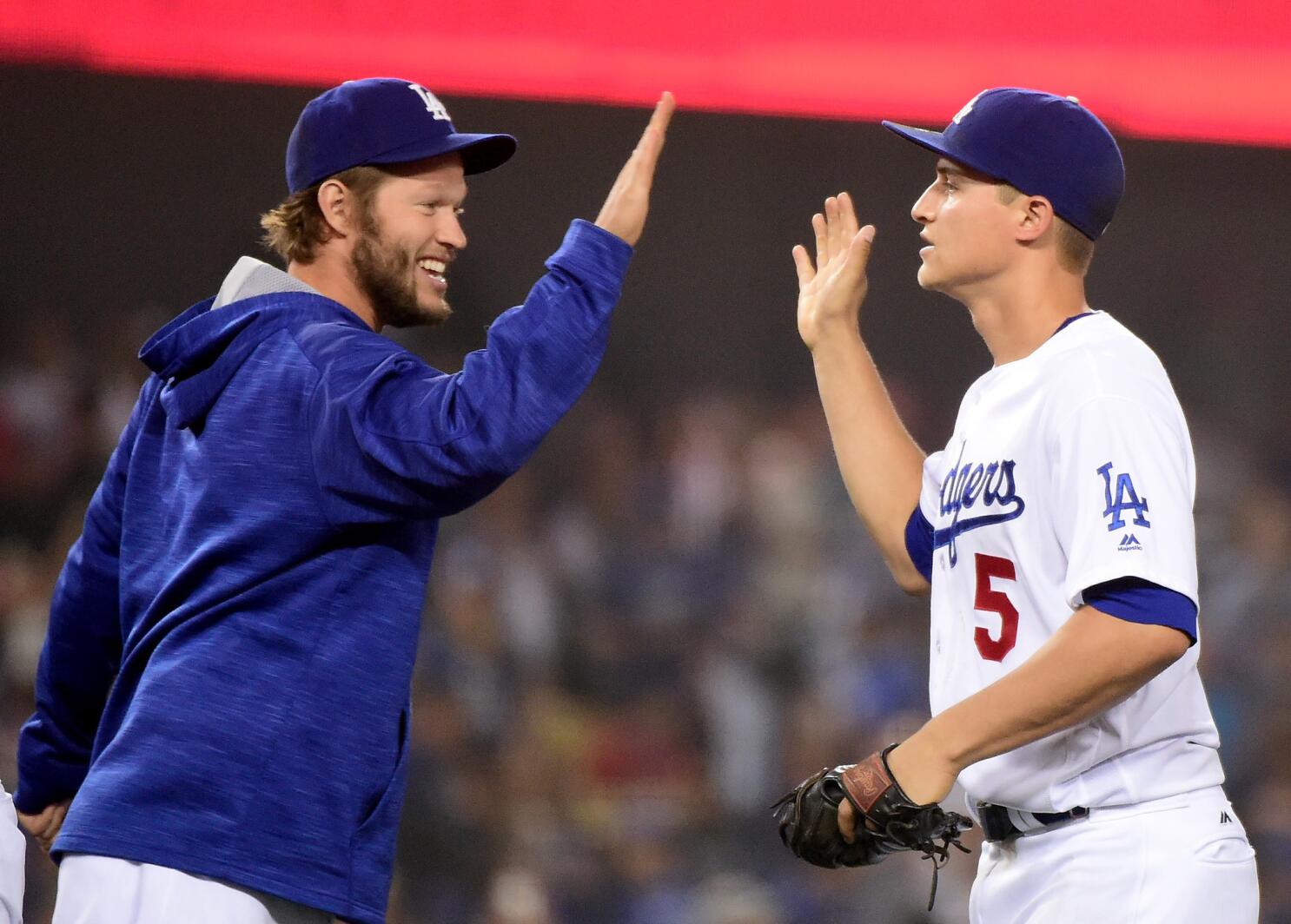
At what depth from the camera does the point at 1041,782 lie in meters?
1.84

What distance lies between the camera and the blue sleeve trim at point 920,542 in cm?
226

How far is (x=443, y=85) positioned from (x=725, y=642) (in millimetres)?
2514

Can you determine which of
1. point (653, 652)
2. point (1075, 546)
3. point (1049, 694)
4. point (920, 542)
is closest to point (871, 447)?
point (920, 542)

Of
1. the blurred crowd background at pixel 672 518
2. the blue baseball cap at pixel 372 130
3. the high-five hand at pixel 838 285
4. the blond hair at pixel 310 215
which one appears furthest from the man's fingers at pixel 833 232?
→ the blurred crowd background at pixel 672 518

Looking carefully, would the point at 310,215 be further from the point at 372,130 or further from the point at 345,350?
the point at 345,350

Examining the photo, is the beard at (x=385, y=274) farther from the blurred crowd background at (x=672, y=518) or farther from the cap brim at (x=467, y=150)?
the blurred crowd background at (x=672, y=518)

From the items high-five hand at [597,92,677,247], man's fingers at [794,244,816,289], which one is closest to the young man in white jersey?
man's fingers at [794,244,816,289]

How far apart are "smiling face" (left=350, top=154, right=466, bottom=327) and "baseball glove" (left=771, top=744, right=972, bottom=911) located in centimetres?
86

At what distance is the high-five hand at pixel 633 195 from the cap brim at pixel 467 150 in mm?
254

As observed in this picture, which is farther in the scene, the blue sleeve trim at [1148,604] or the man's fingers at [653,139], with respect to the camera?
the man's fingers at [653,139]

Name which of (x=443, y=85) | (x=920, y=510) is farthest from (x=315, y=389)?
(x=443, y=85)

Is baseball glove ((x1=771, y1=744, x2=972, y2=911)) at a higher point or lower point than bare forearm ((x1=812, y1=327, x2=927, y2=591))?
lower

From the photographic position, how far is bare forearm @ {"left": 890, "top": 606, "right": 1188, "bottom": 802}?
1.66m

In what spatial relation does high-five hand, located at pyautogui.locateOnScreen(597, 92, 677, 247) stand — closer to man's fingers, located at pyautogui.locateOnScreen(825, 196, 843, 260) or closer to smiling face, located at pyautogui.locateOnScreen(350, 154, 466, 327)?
smiling face, located at pyautogui.locateOnScreen(350, 154, 466, 327)
